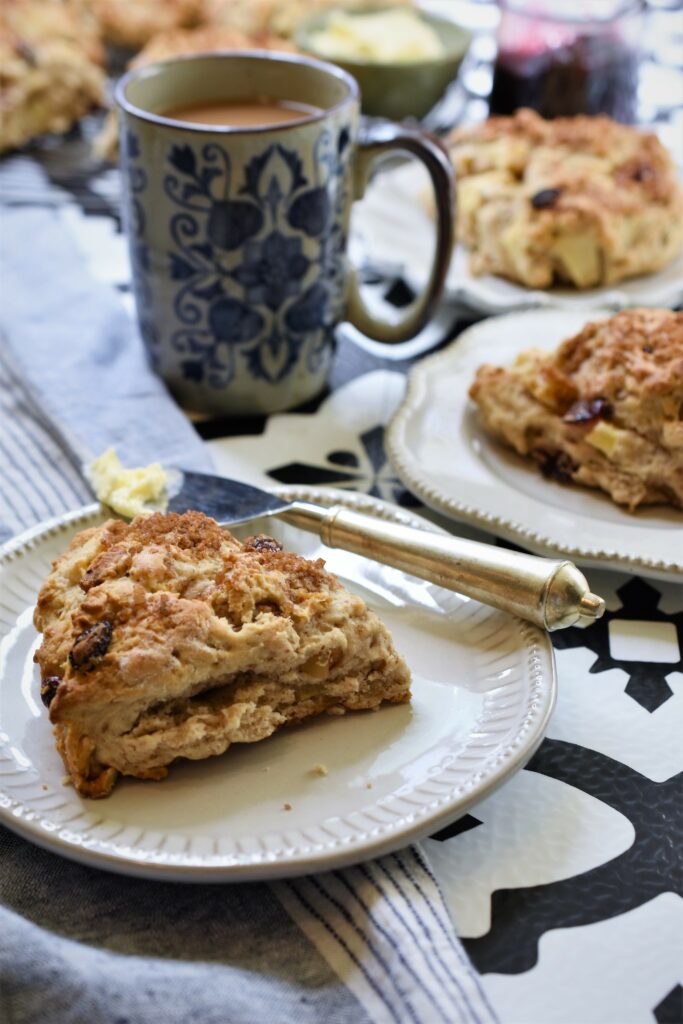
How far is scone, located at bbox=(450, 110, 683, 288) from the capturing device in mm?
1747

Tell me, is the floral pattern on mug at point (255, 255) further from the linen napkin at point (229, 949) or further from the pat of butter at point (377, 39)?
the pat of butter at point (377, 39)

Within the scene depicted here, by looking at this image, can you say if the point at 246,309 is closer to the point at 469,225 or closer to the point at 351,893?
the point at 469,225

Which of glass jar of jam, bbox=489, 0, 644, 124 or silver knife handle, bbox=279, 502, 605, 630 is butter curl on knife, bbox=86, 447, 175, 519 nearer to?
silver knife handle, bbox=279, 502, 605, 630

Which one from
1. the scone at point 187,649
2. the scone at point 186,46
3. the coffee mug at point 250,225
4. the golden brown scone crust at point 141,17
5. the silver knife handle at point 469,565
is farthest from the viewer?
the golden brown scone crust at point 141,17

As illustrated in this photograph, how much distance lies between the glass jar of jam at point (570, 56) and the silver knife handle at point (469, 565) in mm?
1375

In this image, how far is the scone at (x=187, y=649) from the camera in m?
0.88

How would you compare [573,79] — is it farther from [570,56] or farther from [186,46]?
[186,46]

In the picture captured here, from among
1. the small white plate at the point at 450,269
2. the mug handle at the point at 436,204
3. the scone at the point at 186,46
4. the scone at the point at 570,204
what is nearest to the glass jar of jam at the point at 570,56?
the scone at the point at 570,204

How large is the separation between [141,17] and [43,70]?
34cm

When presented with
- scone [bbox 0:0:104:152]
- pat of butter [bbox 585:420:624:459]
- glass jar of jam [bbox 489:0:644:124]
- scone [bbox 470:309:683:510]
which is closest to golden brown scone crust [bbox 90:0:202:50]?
scone [bbox 0:0:104:152]

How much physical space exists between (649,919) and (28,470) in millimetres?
913

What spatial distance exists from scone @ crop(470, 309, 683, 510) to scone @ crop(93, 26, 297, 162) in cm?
120

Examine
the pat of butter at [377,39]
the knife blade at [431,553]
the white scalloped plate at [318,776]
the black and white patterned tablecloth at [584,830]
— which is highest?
the pat of butter at [377,39]

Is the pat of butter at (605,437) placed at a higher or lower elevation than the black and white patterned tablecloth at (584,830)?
higher
